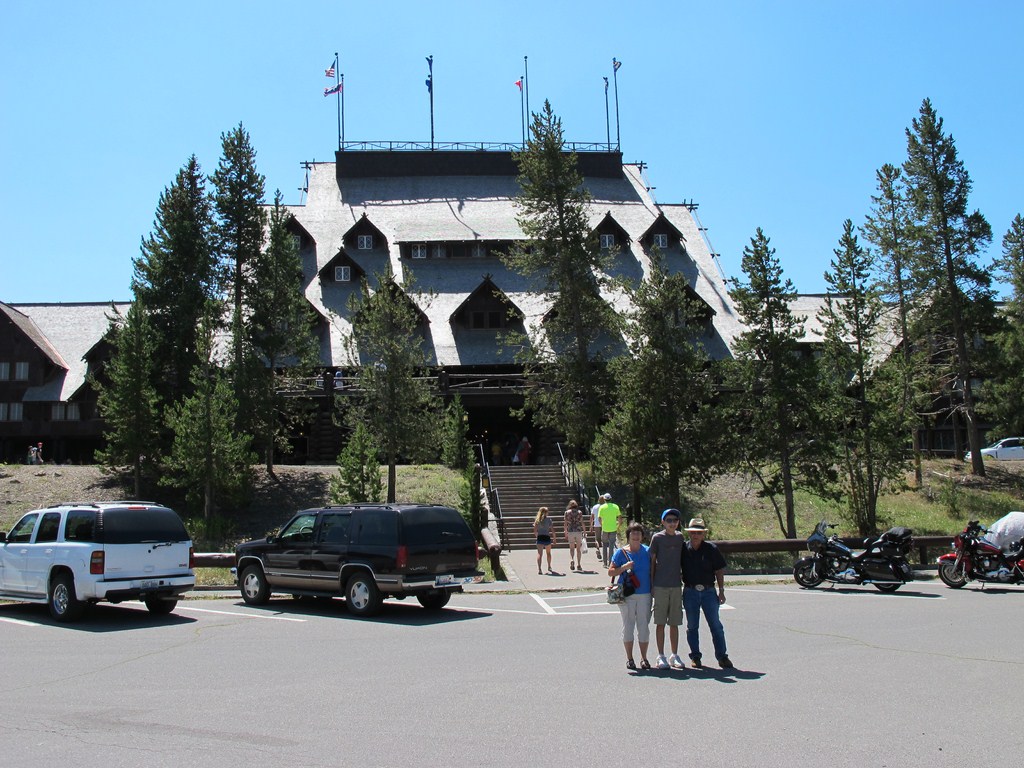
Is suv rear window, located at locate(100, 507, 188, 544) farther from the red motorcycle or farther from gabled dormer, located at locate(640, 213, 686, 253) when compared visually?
gabled dormer, located at locate(640, 213, 686, 253)

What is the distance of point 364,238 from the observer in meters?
49.0

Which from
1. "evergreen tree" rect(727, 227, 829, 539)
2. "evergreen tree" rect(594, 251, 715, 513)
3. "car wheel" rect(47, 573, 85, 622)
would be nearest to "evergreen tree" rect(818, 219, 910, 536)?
"evergreen tree" rect(727, 227, 829, 539)

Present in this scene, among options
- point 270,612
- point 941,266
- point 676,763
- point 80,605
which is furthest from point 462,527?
point 941,266

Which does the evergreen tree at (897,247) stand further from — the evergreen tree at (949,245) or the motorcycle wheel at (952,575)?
the motorcycle wheel at (952,575)

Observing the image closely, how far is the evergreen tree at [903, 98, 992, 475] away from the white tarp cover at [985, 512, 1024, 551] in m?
21.9

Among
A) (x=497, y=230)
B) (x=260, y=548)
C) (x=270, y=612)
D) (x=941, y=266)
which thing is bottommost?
(x=270, y=612)

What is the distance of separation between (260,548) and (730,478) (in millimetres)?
22050

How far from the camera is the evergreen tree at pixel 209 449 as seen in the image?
98.9 ft

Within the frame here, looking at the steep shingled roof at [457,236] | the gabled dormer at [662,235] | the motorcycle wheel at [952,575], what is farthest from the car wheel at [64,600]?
the gabled dormer at [662,235]

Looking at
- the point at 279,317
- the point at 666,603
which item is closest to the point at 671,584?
the point at 666,603

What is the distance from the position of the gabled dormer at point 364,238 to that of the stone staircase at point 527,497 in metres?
19.2

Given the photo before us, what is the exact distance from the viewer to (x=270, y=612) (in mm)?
15961

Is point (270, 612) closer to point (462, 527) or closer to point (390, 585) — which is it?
point (390, 585)

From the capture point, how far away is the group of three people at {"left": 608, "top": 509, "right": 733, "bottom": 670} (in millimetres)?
9906
